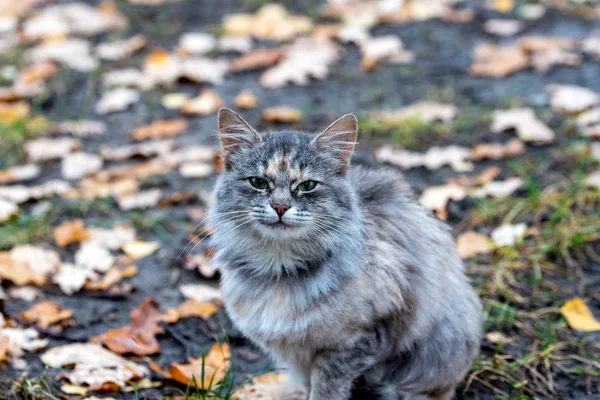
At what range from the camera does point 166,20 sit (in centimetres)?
724

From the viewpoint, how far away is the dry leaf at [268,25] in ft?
22.6


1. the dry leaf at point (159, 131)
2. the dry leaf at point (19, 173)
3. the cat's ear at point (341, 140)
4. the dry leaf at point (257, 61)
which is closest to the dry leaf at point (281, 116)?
the dry leaf at point (159, 131)

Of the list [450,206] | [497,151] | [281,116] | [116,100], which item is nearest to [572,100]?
[497,151]

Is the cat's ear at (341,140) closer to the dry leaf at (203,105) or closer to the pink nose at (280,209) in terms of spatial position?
the pink nose at (280,209)

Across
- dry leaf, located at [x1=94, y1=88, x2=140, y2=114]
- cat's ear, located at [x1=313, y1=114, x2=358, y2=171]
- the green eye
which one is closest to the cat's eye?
the green eye

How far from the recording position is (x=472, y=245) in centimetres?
429

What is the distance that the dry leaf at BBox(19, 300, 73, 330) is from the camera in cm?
366

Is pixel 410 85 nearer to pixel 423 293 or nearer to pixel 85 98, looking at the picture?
pixel 85 98

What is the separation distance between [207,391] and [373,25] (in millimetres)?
4757

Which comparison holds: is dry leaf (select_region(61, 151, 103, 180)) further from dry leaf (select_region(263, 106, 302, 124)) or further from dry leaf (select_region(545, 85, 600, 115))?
dry leaf (select_region(545, 85, 600, 115))

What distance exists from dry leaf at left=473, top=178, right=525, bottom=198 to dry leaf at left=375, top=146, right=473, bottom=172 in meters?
0.35

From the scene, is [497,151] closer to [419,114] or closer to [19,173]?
[419,114]

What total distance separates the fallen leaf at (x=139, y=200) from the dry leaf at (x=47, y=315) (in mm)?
1167

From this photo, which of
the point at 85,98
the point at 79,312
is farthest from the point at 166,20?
the point at 79,312
